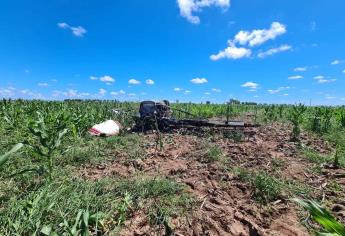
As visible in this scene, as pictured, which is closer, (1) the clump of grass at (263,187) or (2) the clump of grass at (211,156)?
(1) the clump of grass at (263,187)

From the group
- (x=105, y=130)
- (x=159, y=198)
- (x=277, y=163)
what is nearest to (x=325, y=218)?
(x=159, y=198)

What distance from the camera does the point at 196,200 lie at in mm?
3832

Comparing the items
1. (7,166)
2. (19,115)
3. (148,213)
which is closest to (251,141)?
(148,213)

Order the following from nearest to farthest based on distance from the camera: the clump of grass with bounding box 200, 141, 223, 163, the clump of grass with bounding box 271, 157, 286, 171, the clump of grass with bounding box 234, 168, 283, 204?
1. the clump of grass with bounding box 234, 168, 283, 204
2. the clump of grass with bounding box 271, 157, 286, 171
3. the clump of grass with bounding box 200, 141, 223, 163

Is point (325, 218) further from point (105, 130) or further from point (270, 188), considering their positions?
point (105, 130)

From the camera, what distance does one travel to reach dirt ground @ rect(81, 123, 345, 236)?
10.7ft

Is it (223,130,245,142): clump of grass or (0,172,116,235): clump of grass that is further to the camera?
(223,130,245,142): clump of grass

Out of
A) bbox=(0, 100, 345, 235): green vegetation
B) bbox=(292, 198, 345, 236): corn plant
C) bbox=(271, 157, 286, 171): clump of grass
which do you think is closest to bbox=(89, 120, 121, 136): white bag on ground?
bbox=(0, 100, 345, 235): green vegetation

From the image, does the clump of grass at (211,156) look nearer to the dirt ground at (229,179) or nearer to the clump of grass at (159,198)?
the dirt ground at (229,179)

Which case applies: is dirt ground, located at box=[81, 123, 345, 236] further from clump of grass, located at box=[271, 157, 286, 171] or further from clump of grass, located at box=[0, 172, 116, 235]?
clump of grass, located at box=[0, 172, 116, 235]

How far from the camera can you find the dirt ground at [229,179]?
3271 mm

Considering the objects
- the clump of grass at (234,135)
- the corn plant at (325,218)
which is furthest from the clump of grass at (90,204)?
the clump of grass at (234,135)

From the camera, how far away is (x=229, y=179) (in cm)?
482

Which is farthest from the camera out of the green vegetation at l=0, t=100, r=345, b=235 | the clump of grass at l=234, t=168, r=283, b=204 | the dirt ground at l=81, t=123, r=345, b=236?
the clump of grass at l=234, t=168, r=283, b=204
